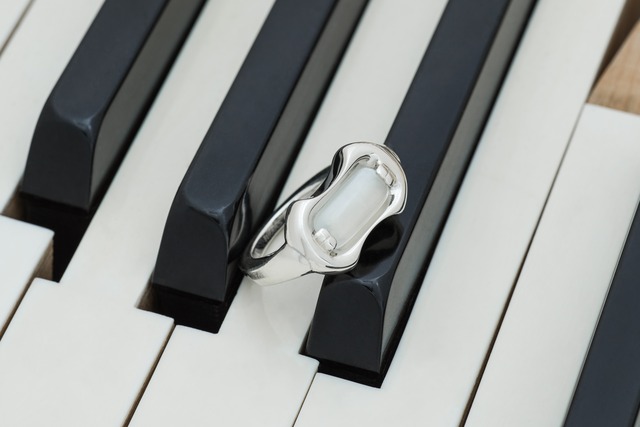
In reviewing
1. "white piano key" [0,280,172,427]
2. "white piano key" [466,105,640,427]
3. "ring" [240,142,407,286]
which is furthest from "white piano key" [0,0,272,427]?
"white piano key" [466,105,640,427]

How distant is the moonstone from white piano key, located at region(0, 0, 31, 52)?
0.37 meters

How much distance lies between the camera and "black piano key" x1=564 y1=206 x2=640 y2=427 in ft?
2.44

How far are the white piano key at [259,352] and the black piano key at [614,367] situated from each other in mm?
192

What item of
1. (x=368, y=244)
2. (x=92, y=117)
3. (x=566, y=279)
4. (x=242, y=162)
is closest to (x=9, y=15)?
(x=92, y=117)

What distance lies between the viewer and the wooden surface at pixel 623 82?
0.92m

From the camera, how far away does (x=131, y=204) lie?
34.3 inches

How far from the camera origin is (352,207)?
0.73 m

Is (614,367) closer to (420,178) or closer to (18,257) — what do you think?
(420,178)

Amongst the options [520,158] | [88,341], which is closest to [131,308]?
[88,341]

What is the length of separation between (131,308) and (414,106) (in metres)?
0.26

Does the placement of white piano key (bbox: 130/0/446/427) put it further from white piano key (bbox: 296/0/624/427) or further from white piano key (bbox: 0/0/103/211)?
white piano key (bbox: 0/0/103/211)

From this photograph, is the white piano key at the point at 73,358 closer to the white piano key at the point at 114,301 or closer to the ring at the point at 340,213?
the white piano key at the point at 114,301

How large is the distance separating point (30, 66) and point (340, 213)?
345 mm

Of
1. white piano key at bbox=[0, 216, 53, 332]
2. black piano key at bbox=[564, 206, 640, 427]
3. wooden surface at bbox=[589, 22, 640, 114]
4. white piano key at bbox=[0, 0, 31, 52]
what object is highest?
wooden surface at bbox=[589, 22, 640, 114]
